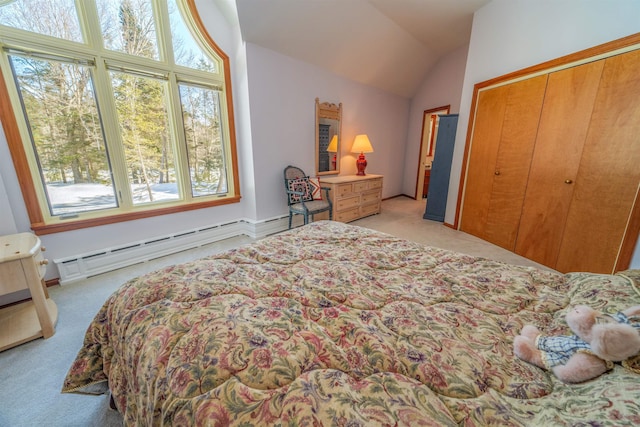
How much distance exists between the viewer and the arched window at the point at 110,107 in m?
2.04

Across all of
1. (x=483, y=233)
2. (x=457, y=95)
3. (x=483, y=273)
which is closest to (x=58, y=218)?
(x=483, y=273)

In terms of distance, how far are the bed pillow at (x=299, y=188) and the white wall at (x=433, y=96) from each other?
347 centimetres

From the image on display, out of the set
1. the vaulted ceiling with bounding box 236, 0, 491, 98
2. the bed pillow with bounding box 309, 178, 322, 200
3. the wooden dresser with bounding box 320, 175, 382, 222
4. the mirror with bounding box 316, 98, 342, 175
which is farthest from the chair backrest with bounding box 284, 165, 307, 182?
the vaulted ceiling with bounding box 236, 0, 491, 98

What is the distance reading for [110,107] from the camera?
2395mm

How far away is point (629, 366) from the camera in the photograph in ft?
1.97

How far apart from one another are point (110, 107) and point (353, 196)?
3.22 m

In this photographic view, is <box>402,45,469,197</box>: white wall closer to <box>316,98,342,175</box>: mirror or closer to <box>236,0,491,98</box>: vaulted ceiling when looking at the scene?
<box>236,0,491,98</box>: vaulted ceiling

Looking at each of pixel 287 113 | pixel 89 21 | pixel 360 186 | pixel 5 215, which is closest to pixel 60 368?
pixel 5 215

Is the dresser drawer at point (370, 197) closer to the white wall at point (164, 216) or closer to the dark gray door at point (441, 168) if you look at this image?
the dark gray door at point (441, 168)

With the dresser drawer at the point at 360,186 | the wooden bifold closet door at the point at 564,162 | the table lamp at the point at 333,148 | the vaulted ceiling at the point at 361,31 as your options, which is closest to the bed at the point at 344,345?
the wooden bifold closet door at the point at 564,162

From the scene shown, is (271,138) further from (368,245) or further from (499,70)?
(499,70)

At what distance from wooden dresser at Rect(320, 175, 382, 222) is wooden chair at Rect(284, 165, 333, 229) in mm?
129

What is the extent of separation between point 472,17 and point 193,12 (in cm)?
366

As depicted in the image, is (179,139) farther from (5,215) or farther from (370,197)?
(370,197)
